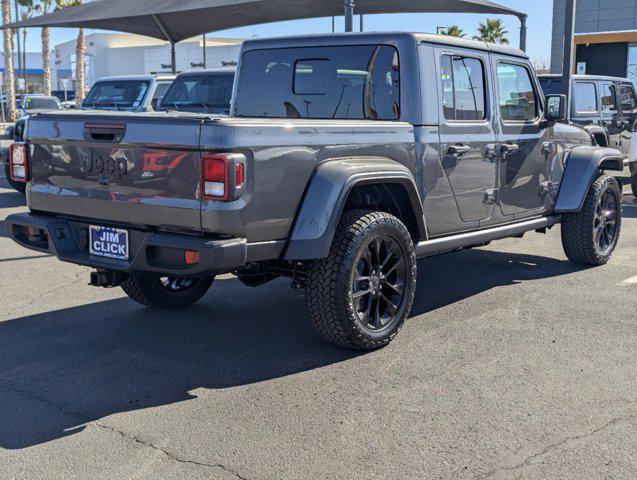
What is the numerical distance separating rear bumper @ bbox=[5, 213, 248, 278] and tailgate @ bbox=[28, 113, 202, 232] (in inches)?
3.3

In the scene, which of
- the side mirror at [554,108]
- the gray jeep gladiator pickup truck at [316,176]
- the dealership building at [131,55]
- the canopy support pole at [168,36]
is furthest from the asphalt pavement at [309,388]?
the dealership building at [131,55]

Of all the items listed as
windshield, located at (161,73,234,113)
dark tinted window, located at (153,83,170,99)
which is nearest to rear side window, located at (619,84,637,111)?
windshield, located at (161,73,234,113)

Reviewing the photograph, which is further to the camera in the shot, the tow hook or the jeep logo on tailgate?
the tow hook

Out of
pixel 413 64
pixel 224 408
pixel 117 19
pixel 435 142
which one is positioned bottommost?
pixel 224 408

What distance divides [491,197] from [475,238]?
→ 39 cm

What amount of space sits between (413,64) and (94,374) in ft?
9.20

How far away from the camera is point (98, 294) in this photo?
645 centimetres

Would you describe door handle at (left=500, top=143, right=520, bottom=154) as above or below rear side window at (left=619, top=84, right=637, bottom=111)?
below

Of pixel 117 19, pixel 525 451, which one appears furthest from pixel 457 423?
pixel 117 19

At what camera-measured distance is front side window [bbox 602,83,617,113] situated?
1387 cm

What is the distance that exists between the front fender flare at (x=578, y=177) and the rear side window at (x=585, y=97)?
21.1 ft

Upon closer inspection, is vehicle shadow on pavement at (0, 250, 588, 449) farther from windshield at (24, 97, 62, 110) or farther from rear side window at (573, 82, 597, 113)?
windshield at (24, 97, 62, 110)


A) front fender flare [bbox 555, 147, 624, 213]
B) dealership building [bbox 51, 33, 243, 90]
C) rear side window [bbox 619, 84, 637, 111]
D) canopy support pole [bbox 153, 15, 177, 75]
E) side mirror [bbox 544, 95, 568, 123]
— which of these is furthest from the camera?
dealership building [bbox 51, 33, 243, 90]

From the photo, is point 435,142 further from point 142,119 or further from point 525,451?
point 525,451
